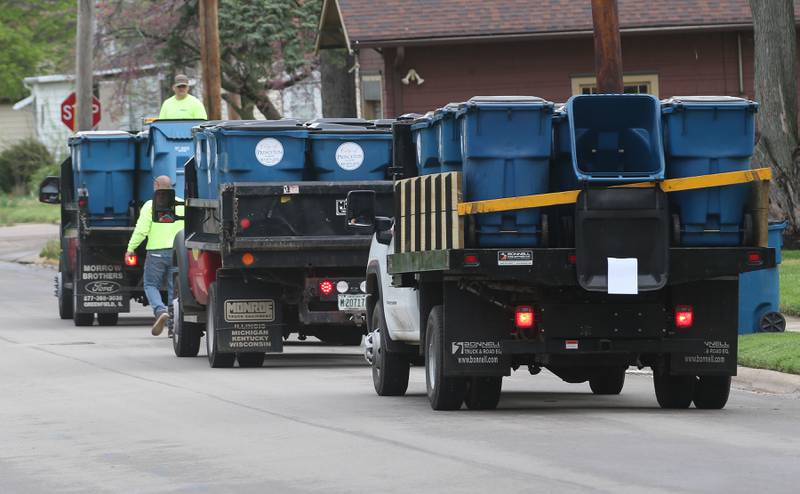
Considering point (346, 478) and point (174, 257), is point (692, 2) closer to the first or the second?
point (174, 257)

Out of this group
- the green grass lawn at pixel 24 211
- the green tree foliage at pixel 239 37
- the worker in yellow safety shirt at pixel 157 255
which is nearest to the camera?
the worker in yellow safety shirt at pixel 157 255

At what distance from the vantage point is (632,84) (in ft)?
110

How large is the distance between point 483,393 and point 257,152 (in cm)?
550

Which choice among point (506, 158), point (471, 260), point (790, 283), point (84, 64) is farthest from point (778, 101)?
point (471, 260)

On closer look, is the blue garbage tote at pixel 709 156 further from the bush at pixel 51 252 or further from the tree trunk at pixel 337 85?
the bush at pixel 51 252

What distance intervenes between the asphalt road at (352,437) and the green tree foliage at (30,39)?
54579 mm

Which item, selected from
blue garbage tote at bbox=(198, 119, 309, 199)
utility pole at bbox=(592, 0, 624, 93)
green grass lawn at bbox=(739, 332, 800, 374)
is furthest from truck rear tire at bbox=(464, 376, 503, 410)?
utility pole at bbox=(592, 0, 624, 93)

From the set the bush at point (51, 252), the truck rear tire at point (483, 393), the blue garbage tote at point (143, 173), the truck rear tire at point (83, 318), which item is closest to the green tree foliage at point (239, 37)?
the bush at point (51, 252)

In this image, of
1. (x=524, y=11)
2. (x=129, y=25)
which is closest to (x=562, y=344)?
(x=524, y=11)

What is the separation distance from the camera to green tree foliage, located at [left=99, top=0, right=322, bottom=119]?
130 ft

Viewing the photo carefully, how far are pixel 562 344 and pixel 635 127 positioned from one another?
1.62 meters

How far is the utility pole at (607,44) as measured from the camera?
69.9 ft

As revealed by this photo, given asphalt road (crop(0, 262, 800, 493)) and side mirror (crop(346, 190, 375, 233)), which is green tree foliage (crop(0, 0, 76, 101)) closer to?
asphalt road (crop(0, 262, 800, 493))

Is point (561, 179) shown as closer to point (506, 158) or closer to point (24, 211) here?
point (506, 158)
